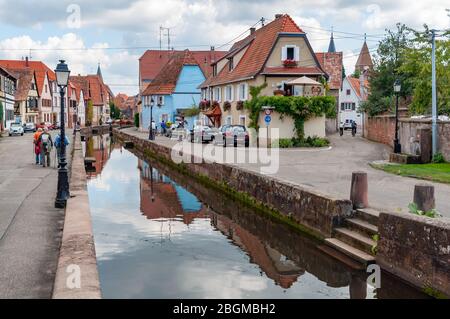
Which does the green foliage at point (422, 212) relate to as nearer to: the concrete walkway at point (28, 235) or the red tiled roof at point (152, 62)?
the concrete walkway at point (28, 235)

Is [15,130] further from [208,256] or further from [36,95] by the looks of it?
[208,256]

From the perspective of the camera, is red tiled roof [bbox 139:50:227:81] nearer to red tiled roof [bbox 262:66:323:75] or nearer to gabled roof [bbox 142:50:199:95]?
gabled roof [bbox 142:50:199:95]

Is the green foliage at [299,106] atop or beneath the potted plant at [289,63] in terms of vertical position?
beneath

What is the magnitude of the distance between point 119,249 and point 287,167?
11.8 metres

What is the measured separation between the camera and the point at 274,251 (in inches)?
546

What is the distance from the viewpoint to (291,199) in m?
16.0

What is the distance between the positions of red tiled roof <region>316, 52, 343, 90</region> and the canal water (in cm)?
5011

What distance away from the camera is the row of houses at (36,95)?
62150 mm

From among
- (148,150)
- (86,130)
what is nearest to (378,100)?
(148,150)

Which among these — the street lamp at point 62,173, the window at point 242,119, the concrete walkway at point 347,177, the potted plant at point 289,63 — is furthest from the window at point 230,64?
the street lamp at point 62,173

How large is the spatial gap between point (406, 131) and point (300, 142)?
954 centimetres

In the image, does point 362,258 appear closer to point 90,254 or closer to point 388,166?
point 90,254

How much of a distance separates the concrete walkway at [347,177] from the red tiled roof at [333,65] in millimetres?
36359
